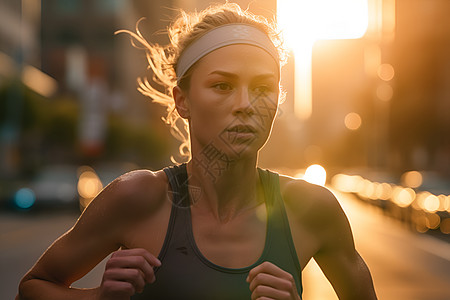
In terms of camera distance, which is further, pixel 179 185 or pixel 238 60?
pixel 179 185

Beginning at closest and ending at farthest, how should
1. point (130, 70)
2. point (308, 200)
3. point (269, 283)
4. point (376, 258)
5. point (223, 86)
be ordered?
1. point (269, 283)
2. point (223, 86)
3. point (308, 200)
4. point (376, 258)
5. point (130, 70)

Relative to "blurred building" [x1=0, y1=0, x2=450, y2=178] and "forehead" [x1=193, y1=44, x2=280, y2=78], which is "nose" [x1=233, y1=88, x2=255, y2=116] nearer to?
"forehead" [x1=193, y1=44, x2=280, y2=78]

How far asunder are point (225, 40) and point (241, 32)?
2.9 inches

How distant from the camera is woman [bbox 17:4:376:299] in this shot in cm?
224

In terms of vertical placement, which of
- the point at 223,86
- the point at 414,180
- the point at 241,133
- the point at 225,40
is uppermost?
the point at 414,180

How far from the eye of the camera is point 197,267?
2.21 metres

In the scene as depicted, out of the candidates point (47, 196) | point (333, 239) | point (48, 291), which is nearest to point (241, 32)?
point (333, 239)

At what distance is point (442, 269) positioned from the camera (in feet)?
40.9

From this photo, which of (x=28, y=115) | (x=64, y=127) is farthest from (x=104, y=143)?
(x=28, y=115)

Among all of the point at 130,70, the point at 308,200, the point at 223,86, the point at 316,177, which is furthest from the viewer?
the point at 130,70

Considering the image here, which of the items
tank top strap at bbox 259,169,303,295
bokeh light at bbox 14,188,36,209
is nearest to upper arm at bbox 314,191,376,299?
tank top strap at bbox 259,169,303,295

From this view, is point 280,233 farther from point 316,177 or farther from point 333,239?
A: point 316,177

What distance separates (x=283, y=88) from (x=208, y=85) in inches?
28.1

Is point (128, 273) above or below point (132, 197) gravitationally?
below
